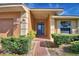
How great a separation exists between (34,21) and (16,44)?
2.39m

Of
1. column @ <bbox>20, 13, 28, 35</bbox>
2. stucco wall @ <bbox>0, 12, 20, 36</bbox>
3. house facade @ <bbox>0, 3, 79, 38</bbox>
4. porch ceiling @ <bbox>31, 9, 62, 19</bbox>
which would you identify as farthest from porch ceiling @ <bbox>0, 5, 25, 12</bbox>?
porch ceiling @ <bbox>31, 9, 62, 19</bbox>

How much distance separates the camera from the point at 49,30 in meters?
9.66

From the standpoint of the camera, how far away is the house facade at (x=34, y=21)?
914 centimetres

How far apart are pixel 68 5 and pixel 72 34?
1474 millimetres

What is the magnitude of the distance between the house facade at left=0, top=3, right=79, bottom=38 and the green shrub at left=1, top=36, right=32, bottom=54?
51.4 inches

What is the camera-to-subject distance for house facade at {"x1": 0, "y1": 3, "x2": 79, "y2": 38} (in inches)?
360

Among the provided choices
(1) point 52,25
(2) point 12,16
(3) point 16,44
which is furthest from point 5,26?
(1) point 52,25

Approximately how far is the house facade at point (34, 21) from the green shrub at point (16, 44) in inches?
51.4

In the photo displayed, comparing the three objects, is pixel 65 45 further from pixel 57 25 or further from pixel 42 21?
pixel 57 25

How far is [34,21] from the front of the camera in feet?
32.1

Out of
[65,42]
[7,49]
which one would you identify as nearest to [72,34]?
[65,42]

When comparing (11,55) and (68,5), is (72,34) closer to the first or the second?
(68,5)

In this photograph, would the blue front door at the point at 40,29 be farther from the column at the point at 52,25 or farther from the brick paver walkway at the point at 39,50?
the column at the point at 52,25

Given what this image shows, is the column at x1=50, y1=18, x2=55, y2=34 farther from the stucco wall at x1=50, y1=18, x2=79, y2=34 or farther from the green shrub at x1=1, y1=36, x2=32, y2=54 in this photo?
the green shrub at x1=1, y1=36, x2=32, y2=54
